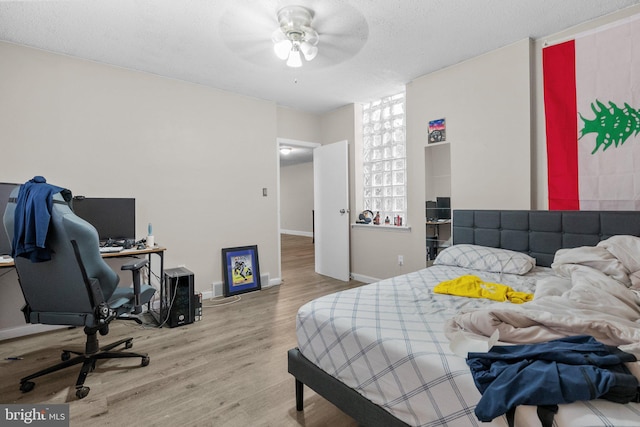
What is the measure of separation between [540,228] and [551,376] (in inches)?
87.8

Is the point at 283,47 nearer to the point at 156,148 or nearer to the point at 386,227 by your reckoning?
the point at 156,148

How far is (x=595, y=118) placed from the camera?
248 cm

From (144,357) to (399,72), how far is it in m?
3.66

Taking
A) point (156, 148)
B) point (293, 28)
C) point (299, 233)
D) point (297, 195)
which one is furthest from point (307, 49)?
point (299, 233)

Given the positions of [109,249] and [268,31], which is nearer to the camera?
[268,31]

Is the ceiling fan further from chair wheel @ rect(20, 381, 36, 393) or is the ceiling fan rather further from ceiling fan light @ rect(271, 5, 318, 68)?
chair wheel @ rect(20, 381, 36, 393)

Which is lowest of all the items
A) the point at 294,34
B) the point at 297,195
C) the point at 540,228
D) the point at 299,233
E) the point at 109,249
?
the point at 299,233

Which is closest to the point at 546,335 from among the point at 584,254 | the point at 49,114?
the point at 584,254

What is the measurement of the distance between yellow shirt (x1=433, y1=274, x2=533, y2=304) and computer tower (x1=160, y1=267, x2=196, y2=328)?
2.34 meters

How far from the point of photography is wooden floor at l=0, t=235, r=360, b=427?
1.71 meters

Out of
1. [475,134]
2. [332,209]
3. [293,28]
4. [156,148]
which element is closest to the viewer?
[293,28]

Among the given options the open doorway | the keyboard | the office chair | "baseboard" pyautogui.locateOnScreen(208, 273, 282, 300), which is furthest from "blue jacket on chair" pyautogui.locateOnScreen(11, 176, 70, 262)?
the open doorway

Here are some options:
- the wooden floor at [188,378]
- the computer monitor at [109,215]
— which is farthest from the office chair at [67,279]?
the computer monitor at [109,215]

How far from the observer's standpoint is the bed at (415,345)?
1049 mm
